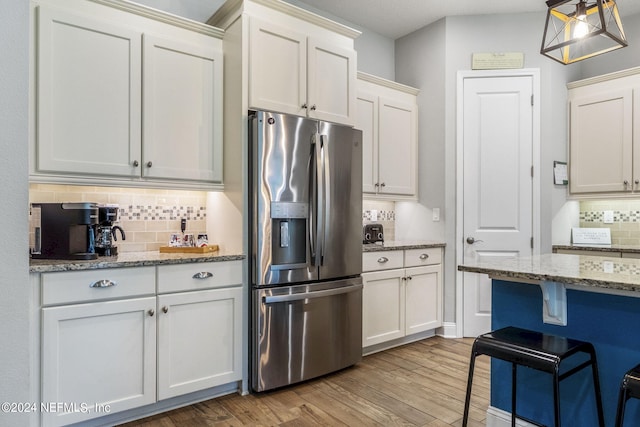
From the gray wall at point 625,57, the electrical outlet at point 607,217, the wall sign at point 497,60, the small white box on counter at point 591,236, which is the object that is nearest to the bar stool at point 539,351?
the small white box on counter at point 591,236

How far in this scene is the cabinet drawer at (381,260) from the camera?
3.25m

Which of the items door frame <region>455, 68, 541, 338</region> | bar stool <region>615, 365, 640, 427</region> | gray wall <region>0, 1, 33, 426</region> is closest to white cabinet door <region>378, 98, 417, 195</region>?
door frame <region>455, 68, 541, 338</region>

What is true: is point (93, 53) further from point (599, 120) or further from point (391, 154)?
point (599, 120)

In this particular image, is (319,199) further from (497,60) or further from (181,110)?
(497,60)

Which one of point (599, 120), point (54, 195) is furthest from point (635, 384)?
point (599, 120)

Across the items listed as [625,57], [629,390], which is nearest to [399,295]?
[629,390]

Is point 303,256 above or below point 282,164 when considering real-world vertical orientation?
below

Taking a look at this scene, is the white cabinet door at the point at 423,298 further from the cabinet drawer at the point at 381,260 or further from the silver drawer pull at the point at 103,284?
the silver drawer pull at the point at 103,284

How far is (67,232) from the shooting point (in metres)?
2.21

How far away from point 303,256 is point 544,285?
4.69ft

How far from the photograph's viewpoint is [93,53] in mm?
2332

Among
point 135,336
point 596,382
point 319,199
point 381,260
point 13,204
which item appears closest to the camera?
point 13,204

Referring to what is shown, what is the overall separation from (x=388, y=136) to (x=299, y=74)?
1297 millimetres

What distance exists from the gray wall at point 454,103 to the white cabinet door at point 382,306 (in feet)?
2.03
